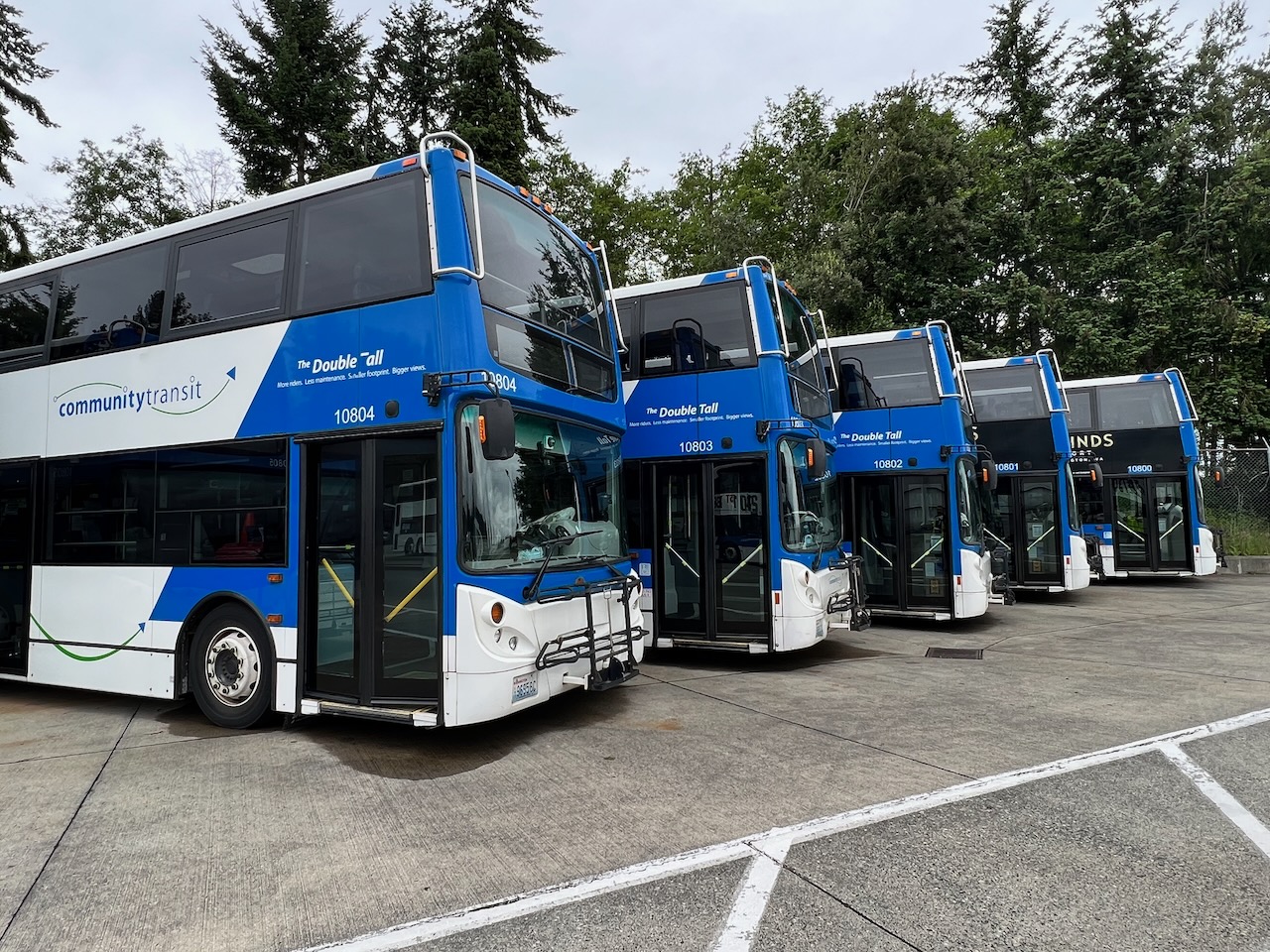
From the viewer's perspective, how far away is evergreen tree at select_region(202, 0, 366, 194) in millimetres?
19750

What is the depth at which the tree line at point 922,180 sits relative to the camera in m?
20.5

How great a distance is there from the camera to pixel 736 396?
28.2ft

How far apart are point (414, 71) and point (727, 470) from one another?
58.7ft

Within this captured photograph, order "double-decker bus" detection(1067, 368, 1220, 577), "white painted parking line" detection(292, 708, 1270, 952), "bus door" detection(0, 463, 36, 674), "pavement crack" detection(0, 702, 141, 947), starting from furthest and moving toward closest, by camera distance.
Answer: "double-decker bus" detection(1067, 368, 1220, 577) → "bus door" detection(0, 463, 36, 674) → "pavement crack" detection(0, 702, 141, 947) → "white painted parking line" detection(292, 708, 1270, 952)

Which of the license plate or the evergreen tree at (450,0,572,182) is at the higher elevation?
the evergreen tree at (450,0,572,182)

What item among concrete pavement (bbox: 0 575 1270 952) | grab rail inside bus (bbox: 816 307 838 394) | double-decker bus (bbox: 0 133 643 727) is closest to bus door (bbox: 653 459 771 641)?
concrete pavement (bbox: 0 575 1270 952)

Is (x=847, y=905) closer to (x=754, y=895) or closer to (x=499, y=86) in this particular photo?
(x=754, y=895)

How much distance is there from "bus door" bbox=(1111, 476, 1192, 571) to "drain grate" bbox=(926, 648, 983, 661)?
9.69 meters

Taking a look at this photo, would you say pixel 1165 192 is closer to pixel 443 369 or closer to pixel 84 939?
pixel 443 369

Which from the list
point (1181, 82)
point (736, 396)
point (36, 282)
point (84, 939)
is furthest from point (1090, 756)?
point (1181, 82)

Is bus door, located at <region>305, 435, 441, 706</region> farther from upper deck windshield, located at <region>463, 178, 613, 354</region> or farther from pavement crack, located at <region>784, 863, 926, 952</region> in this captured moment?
pavement crack, located at <region>784, 863, 926, 952</region>

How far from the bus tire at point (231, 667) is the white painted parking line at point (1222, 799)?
6.18 metres

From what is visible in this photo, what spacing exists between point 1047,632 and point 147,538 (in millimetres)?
11125

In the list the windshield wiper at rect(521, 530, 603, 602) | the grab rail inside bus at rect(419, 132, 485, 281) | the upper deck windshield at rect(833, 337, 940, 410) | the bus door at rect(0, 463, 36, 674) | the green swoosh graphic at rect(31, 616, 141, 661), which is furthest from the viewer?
the upper deck windshield at rect(833, 337, 940, 410)
